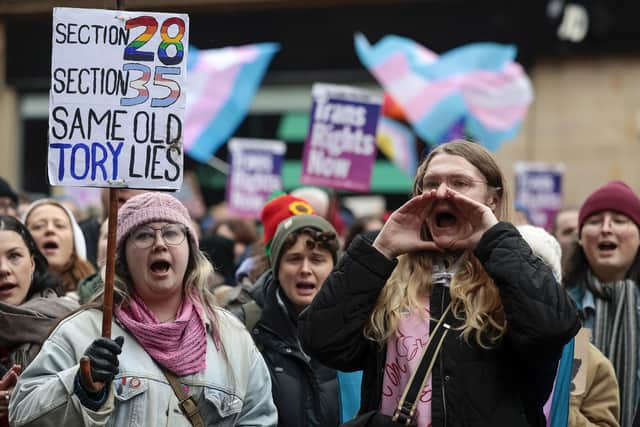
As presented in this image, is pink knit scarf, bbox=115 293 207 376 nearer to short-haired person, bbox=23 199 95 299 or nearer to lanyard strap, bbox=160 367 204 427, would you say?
lanyard strap, bbox=160 367 204 427

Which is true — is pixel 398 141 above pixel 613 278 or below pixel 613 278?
above

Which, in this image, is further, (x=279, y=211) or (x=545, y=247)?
(x=279, y=211)

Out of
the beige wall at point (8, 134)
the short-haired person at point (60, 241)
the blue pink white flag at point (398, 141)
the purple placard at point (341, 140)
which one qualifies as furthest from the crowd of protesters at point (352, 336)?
the beige wall at point (8, 134)

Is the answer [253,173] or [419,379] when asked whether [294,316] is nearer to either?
[419,379]

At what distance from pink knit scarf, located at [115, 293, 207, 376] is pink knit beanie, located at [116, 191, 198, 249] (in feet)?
0.94

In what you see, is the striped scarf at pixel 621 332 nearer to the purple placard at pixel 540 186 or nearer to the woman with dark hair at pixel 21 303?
the woman with dark hair at pixel 21 303

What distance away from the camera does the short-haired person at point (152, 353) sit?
4.01m

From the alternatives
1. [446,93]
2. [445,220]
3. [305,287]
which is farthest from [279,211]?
[446,93]

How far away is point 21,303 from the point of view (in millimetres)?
5371

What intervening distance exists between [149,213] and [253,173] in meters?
9.06

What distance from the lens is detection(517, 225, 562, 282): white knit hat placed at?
517cm

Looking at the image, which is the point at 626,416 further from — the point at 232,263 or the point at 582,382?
the point at 232,263

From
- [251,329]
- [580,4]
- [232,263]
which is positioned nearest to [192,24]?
[580,4]

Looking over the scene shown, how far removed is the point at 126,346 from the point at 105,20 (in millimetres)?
1145
